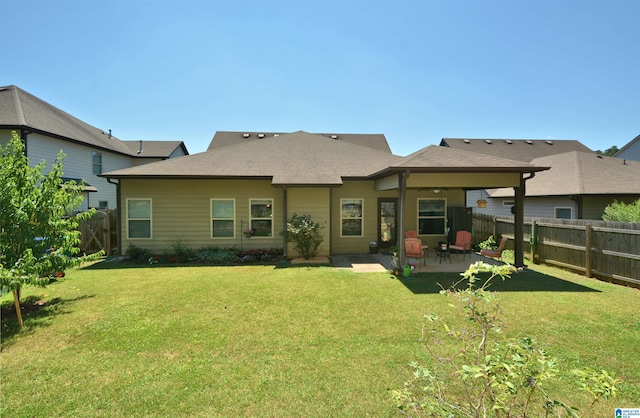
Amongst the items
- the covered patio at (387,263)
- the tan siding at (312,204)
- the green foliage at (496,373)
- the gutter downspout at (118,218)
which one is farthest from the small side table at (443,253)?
the gutter downspout at (118,218)

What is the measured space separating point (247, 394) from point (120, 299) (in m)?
4.91

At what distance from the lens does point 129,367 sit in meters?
3.62

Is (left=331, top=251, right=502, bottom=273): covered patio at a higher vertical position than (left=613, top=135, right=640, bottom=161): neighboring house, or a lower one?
lower

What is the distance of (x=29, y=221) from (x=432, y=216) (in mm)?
12836

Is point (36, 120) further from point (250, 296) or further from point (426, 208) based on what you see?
point (426, 208)

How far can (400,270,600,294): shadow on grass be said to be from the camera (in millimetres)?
6895

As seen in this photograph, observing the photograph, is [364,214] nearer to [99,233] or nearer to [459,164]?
[459,164]

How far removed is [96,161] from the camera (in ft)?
60.1

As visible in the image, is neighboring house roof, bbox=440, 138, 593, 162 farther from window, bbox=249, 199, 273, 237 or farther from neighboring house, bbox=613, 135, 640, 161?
window, bbox=249, 199, 273, 237

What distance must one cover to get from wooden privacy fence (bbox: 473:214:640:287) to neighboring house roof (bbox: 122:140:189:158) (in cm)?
2778

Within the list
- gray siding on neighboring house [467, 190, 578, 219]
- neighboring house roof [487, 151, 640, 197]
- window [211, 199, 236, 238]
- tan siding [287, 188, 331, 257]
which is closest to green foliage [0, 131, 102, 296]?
window [211, 199, 236, 238]

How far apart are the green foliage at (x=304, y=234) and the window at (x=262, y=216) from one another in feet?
3.80

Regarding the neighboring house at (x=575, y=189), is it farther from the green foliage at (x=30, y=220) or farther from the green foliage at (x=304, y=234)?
the green foliage at (x=30, y=220)

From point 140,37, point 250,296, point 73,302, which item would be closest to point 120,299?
point 73,302
